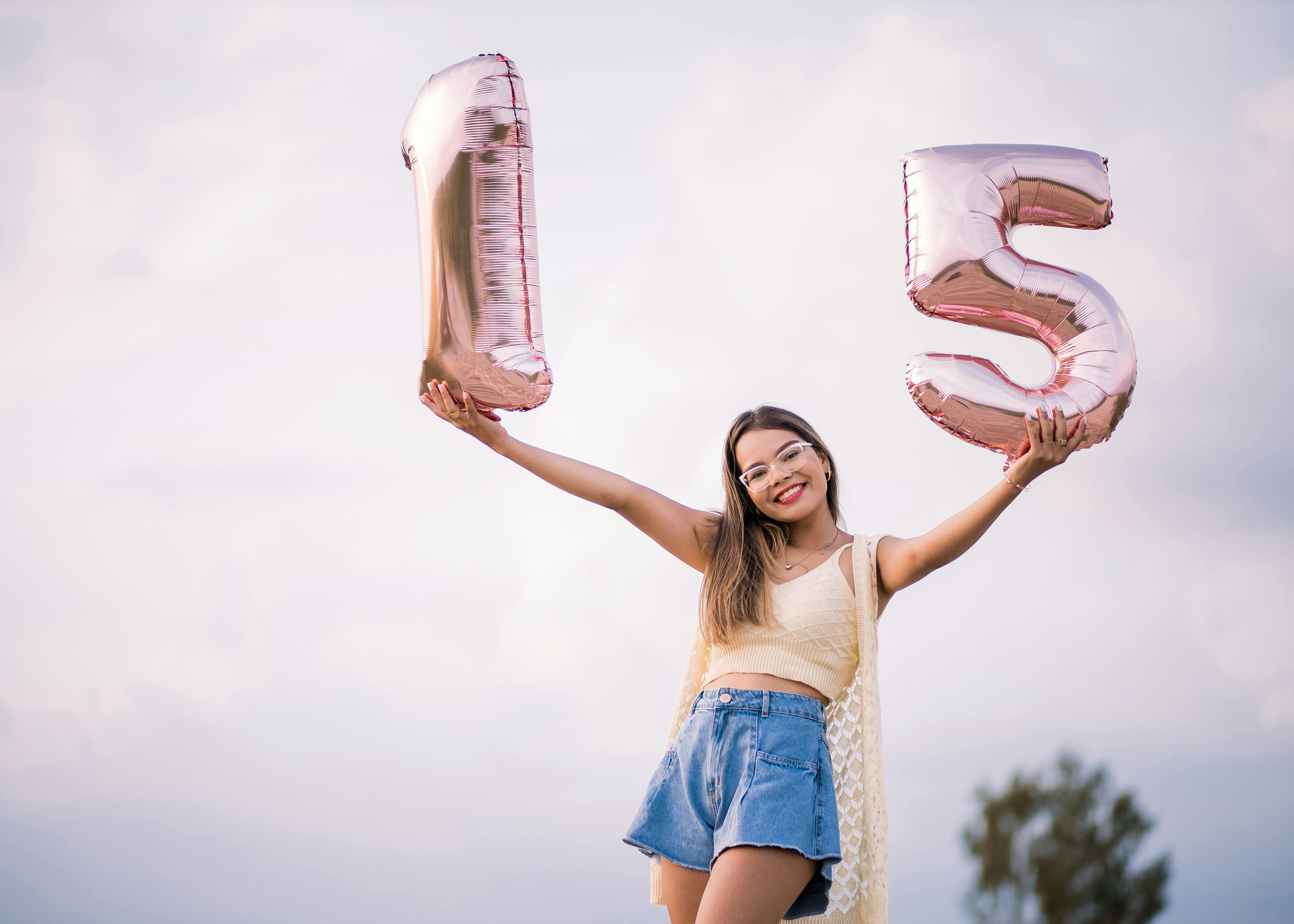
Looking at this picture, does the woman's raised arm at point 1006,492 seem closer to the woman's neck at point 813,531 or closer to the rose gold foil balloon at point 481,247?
the woman's neck at point 813,531

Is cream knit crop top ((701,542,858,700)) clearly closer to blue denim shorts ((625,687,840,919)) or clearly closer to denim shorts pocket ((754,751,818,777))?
blue denim shorts ((625,687,840,919))

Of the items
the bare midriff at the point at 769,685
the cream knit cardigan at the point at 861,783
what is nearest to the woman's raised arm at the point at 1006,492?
the cream knit cardigan at the point at 861,783

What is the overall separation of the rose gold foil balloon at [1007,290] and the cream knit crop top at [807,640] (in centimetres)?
52

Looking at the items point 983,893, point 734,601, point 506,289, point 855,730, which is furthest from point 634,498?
point 983,893

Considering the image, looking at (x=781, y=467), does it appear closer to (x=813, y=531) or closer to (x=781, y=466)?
(x=781, y=466)

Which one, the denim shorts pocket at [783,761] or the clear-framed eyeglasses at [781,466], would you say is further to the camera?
the clear-framed eyeglasses at [781,466]

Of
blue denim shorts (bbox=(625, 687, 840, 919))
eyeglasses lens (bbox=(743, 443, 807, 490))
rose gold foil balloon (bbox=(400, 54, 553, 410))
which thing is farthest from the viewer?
eyeglasses lens (bbox=(743, 443, 807, 490))

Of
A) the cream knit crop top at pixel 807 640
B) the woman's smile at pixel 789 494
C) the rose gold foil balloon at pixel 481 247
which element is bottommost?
the cream knit crop top at pixel 807 640

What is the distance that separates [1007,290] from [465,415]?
1.42 meters

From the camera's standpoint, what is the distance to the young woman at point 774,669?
2.52m

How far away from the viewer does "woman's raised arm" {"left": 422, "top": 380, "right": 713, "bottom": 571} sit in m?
2.85

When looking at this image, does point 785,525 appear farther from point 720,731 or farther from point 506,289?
point 506,289

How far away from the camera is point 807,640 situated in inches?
108

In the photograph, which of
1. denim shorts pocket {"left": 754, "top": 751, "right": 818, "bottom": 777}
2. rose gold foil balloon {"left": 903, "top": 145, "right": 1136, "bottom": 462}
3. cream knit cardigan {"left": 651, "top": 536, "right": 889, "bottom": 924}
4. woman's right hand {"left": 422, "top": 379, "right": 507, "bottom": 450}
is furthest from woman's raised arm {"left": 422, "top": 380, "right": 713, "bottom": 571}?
rose gold foil balloon {"left": 903, "top": 145, "right": 1136, "bottom": 462}
